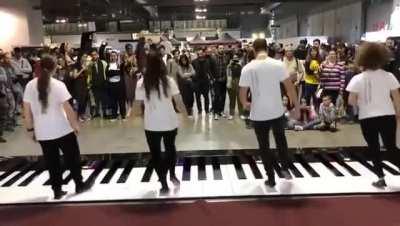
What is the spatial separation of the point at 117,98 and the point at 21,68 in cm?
261

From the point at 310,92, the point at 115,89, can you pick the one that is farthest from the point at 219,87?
the point at 115,89

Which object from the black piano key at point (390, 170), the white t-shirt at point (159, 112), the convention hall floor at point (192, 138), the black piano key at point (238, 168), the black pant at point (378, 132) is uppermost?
the white t-shirt at point (159, 112)

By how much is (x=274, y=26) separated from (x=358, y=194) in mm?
32720

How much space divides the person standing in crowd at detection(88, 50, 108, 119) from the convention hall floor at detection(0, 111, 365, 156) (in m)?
0.96

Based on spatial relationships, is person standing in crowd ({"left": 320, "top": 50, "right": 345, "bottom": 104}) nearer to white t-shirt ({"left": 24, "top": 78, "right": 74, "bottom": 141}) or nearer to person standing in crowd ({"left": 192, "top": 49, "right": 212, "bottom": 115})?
person standing in crowd ({"left": 192, "top": 49, "right": 212, "bottom": 115})

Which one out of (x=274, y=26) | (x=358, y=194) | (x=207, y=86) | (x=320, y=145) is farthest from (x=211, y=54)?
(x=274, y=26)

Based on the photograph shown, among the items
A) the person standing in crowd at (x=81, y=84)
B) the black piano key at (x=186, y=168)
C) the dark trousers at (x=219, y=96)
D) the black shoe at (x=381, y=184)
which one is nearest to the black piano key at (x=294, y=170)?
the black shoe at (x=381, y=184)

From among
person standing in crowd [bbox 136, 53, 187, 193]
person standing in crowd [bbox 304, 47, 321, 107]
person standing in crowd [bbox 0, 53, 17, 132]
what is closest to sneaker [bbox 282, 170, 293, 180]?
person standing in crowd [bbox 136, 53, 187, 193]

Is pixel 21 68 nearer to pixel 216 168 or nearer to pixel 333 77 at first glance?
pixel 216 168

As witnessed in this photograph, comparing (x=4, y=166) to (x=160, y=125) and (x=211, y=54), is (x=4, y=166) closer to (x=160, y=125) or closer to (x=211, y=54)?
(x=160, y=125)

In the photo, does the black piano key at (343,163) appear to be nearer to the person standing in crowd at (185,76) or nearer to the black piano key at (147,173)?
the black piano key at (147,173)

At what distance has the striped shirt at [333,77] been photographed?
25.9 ft

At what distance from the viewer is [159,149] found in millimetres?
4539

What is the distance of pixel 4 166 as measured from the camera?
599cm
